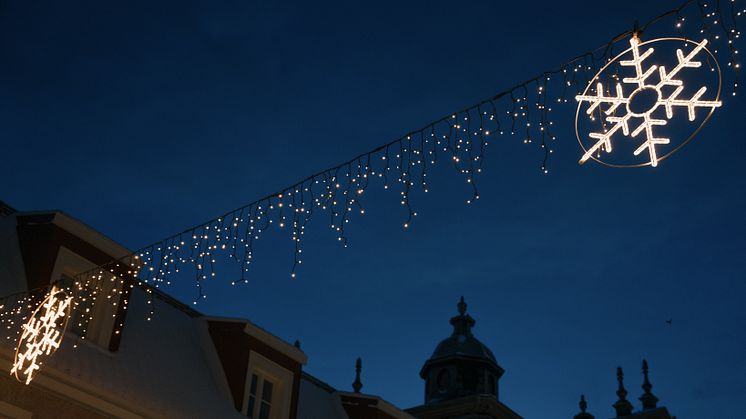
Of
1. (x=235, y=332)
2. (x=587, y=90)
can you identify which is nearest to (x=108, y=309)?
(x=235, y=332)

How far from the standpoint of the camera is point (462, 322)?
3466cm

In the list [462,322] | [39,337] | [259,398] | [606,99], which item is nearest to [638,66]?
[606,99]


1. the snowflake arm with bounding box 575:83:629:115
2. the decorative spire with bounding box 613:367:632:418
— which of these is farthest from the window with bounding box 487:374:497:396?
the snowflake arm with bounding box 575:83:629:115

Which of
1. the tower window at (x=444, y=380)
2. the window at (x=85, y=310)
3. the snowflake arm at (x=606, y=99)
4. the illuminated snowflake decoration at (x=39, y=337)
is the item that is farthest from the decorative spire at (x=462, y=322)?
the snowflake arm at (x=606, y=99)

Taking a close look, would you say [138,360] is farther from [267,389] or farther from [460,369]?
[460,369]

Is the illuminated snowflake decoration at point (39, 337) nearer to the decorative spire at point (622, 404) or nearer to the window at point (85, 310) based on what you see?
the window at point (85, 310)

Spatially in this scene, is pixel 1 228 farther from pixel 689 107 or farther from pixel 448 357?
pixel 448 357

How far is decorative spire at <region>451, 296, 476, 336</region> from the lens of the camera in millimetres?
34625

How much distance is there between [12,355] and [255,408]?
5879 mm

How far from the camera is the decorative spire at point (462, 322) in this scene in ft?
114

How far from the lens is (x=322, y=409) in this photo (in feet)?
63.3

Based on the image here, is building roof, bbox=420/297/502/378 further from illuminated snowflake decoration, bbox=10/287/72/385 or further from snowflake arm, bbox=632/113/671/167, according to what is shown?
snowflake arm, bbox=632/113/671/167

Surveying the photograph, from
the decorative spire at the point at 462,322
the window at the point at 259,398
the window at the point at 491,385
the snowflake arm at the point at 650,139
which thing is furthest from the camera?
the decorative spire at the point at 462,322

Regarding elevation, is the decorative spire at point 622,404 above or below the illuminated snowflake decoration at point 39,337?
above
